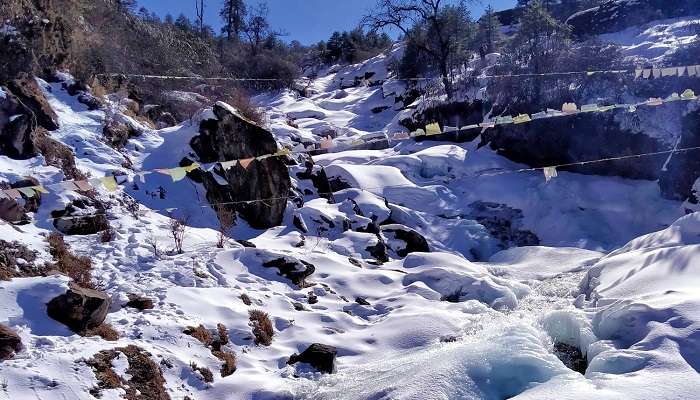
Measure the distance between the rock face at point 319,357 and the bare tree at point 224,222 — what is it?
3.90 meters

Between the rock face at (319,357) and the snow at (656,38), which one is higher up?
the snow at (656,38)

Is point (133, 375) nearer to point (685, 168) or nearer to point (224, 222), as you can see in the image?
point (224, 222)

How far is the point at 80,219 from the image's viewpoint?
1066 cm

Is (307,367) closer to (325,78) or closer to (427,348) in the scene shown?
(427,348)

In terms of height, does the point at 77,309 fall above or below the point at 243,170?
below

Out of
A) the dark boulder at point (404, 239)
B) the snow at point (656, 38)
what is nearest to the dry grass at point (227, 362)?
the dark boulder at point (404, 239)

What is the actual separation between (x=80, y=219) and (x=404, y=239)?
8.45 metres

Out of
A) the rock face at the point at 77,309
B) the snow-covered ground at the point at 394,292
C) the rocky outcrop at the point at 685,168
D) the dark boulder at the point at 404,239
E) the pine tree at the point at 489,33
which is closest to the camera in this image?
the snow-covered ground at the point at 394,292

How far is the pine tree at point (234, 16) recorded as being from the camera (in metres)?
52.1

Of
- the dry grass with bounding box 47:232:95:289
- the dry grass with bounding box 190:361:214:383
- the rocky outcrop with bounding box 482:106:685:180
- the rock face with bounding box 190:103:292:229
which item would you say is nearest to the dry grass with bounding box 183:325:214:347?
the dry grass with bounding box 190:361:214:383

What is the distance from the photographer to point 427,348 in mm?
8844

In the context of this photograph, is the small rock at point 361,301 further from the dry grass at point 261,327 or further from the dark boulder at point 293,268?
the dry grass at point 261,327

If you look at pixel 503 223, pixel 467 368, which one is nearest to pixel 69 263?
pixel 467 368

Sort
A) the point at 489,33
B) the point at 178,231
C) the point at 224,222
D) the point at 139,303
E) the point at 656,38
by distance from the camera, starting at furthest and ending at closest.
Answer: the point at 489,33 < the point at 656,38 < the point at 224,222 < the point at 178,231 < the point at 139,303
